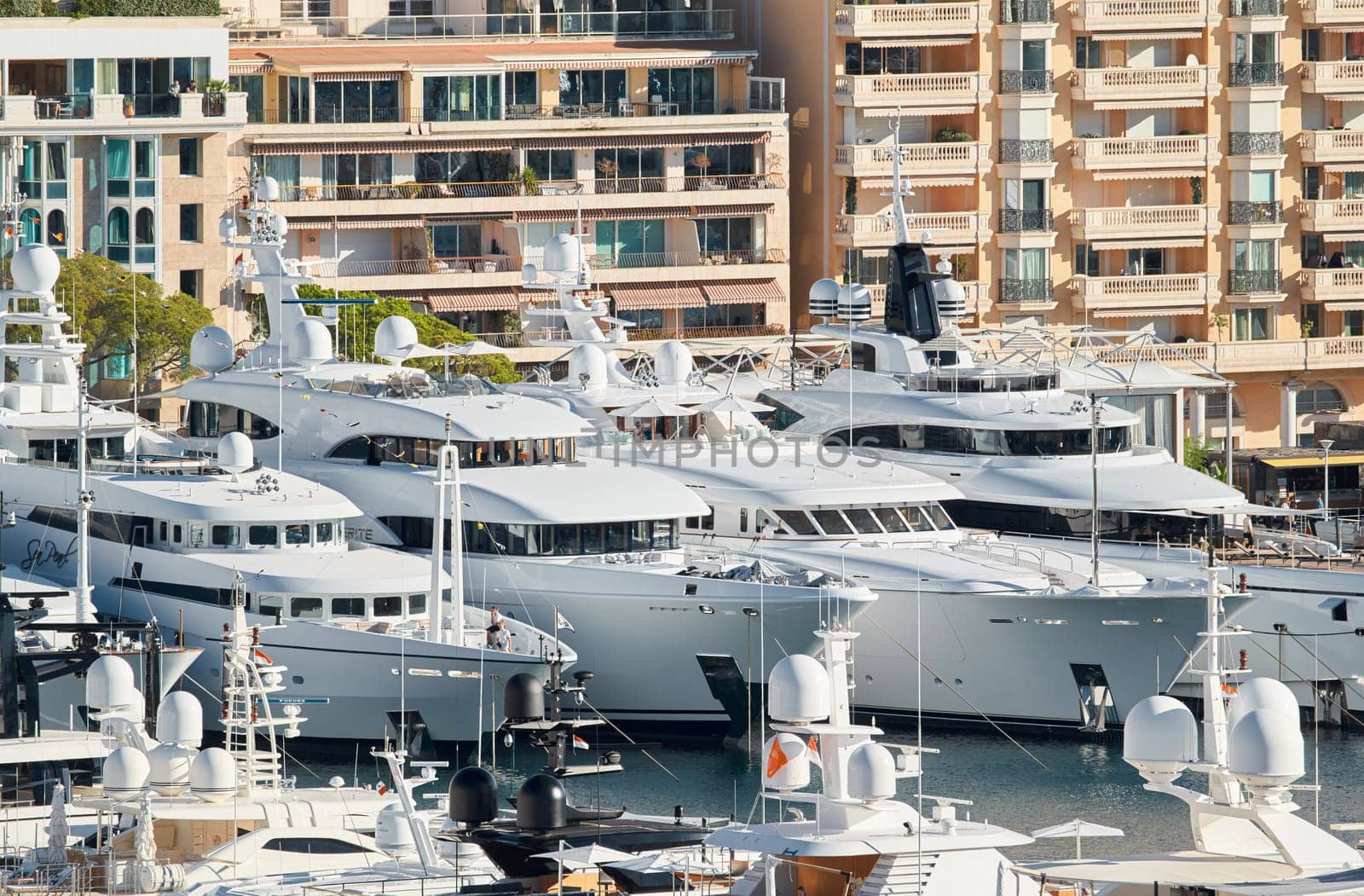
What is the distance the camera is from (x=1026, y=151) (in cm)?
7706

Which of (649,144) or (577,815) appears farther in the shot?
(649,144)

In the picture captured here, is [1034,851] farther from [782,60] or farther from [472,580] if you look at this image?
[782,60]

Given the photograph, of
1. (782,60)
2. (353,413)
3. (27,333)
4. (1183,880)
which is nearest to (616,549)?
(353,413)

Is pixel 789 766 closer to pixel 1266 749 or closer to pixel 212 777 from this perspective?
pixel 1266 749

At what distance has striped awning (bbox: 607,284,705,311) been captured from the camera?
75.4 m

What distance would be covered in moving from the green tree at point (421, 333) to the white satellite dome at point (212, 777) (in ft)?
106

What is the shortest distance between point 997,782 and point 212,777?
16008mm

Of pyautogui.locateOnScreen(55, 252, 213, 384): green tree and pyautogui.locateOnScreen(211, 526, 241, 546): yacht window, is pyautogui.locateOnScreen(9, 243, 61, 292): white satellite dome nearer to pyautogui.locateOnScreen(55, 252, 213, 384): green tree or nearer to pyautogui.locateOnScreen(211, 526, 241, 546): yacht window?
pyautogui.locateOnScreen(211, 526, 241, 546): yacht window

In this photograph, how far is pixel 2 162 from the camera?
223 ft

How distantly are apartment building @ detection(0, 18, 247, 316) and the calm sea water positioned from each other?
25438 millimetres

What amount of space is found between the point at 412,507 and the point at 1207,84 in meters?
33.7

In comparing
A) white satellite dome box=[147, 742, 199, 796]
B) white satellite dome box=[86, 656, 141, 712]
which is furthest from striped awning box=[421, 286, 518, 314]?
white satellite dome box=[147, 742, 199, 796]

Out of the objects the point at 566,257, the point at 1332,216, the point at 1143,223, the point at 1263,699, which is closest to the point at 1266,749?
the point at 1263,699

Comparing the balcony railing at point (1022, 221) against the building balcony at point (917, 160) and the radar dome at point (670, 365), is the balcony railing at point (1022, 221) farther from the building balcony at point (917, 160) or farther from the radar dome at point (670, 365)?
the radar dome at point (670, 365)
